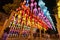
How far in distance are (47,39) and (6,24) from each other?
16.0 inches

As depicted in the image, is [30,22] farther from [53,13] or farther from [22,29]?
[53,13]

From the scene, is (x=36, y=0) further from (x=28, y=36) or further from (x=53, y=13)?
(x=28, y=36)

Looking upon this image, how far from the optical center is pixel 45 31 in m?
1.59

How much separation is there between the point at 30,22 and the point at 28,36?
0.45 feet

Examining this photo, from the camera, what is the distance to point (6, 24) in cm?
157

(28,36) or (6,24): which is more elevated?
(6,24)

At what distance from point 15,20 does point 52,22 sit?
0.36 meters

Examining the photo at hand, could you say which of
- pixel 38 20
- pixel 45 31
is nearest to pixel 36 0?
pixel 38 20

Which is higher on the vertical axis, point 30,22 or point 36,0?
point 36,0

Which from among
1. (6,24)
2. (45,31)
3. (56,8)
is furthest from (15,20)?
(56,8)

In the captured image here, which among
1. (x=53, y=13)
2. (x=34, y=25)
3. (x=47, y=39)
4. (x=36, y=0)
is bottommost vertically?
(x=47, y=39)

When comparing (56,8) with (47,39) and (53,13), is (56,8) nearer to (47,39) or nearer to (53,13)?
(53,13)

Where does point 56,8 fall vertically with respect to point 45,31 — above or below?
above

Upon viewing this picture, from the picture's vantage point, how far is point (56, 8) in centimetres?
164
